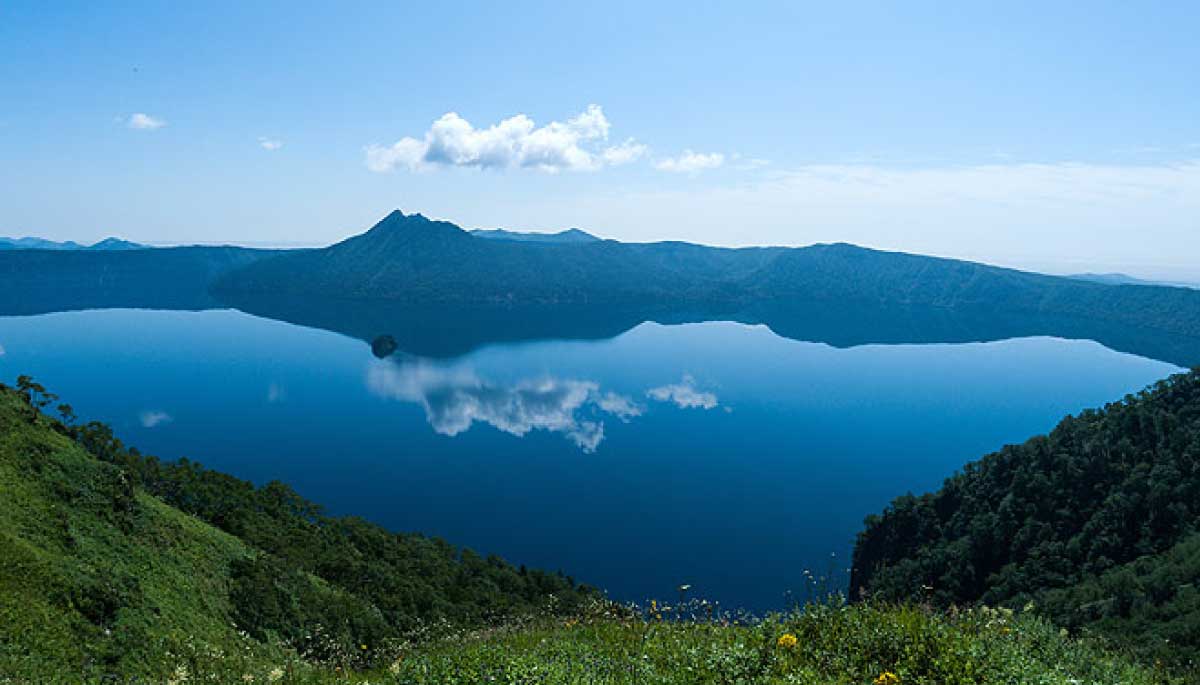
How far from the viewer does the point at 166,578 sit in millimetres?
29172

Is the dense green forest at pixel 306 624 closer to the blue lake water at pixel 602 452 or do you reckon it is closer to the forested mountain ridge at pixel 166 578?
Result: the forested mountain ridge at pixel 166 578

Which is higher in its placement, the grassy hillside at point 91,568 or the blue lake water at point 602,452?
the grassy hillside at point 91,568

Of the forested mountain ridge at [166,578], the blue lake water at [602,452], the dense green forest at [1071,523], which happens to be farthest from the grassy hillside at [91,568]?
the blue lake water at [602,452]

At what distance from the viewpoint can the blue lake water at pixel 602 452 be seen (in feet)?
302

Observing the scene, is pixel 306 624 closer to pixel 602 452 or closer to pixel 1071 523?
pixel 1071 523

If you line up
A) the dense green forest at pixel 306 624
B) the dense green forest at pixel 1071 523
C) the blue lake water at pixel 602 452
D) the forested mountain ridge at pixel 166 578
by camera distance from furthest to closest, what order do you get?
the blue lake water at pixel 602 452 → the dense green forest at pixel 1071 523 → the forested mountain ridge at pixel 166 578 → the dense green forest at pixel 306 624

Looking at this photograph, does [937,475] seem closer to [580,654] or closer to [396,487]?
[396,487]

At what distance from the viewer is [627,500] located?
4262 inches

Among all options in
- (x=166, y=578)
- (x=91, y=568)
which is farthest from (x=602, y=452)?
(x=91, y=568)

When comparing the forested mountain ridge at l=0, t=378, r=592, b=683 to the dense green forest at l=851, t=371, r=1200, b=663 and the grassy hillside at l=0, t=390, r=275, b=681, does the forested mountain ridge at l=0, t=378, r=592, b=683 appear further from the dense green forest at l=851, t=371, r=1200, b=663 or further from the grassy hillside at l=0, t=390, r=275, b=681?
the dense green forest at l=851, t=371, r=1200, b=663

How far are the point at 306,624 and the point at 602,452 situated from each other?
100940mm

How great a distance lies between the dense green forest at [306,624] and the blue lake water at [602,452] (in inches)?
1698

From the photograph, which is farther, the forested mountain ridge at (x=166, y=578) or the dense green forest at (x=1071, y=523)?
the dense green forest at (x=1071, y=523)

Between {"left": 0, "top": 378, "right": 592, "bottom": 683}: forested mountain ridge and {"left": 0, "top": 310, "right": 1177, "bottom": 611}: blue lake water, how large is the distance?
34.5 metres
